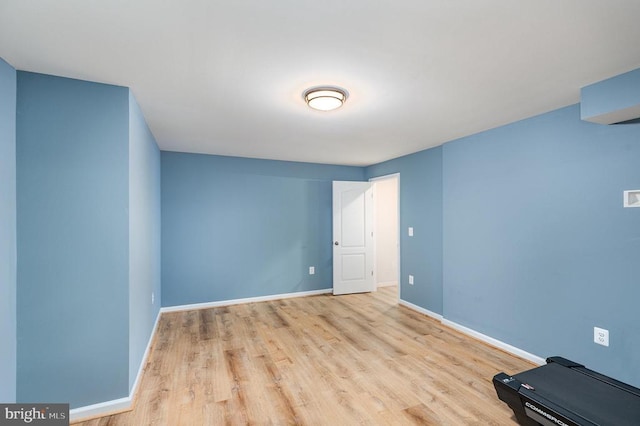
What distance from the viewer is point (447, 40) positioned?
5.36 feet

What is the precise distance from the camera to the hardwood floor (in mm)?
2104

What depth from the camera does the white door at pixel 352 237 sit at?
538 centimetres

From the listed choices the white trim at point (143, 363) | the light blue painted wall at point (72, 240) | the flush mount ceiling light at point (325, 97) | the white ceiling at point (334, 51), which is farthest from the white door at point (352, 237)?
the light blue painted wall at point (72, 240)

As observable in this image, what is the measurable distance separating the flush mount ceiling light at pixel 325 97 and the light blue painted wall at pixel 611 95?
5.98 feet

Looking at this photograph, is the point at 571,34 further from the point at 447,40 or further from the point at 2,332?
the point at 2,332

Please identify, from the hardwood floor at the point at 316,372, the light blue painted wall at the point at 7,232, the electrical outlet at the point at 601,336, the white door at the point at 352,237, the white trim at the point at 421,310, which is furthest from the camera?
the white door at the point at 352,237

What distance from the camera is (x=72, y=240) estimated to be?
6.75ft

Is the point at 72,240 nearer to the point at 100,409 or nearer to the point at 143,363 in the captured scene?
the point at 100,409

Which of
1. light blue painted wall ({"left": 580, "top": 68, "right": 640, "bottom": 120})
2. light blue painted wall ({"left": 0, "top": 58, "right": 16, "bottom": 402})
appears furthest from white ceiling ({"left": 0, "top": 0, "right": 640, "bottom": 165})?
light blue painted wall ({"left": 0, "top": 58, "right": 16, "bottom": 402})

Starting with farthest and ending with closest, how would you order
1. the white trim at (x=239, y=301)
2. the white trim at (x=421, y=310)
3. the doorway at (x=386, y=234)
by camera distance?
the doorway at (x=386, y=234)
the white trim at (x=239, y=301)
the white trim at (x=421, y=310)

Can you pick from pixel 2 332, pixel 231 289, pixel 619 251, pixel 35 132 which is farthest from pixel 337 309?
pixel 35 132

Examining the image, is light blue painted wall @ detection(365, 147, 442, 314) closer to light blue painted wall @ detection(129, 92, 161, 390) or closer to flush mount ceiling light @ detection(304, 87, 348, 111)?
flush mount ceiling light @ detection(304, 87, 348, 111)

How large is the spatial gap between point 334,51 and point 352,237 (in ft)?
13.3

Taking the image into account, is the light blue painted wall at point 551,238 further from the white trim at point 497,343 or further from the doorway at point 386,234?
the doorway at point 386,234
